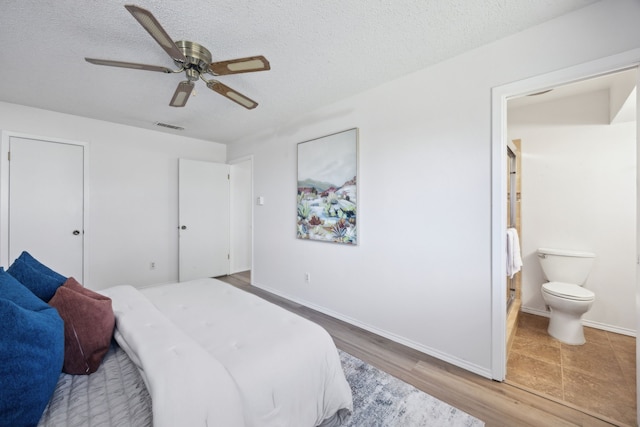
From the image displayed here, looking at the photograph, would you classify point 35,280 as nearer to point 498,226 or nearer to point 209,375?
point 209,375

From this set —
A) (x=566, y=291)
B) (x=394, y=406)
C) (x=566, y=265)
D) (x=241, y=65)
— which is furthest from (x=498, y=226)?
(x=241, y=65)

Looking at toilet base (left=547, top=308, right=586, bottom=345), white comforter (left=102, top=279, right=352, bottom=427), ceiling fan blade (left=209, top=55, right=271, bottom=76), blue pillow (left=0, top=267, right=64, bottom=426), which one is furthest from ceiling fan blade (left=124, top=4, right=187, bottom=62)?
toilet base (left=547, top=308, right=586, bottom=345)

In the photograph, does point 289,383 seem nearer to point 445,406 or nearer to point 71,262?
point 445,406

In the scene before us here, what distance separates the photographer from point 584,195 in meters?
2.67

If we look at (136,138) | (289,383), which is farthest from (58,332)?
(136,138)

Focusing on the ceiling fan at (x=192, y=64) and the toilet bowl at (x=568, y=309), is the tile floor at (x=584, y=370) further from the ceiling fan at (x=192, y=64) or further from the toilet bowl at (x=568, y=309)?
the ceiling fan at (x=192, y=64)

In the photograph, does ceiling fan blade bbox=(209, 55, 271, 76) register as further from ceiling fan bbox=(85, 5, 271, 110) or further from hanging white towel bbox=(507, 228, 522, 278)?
hanging white towel bbox=(507, 228, 522, 278)

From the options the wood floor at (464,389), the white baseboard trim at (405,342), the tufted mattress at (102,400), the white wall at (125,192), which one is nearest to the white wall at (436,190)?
the white baseboard trim at (405,342)

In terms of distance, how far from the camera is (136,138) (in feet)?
12.4

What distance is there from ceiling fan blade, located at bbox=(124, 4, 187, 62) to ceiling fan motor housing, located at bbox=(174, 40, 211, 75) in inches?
11.9

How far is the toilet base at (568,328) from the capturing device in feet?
7.61

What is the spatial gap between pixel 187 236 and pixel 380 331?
3.30m

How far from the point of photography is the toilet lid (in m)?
2.22

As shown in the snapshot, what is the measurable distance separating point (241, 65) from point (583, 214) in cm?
352
